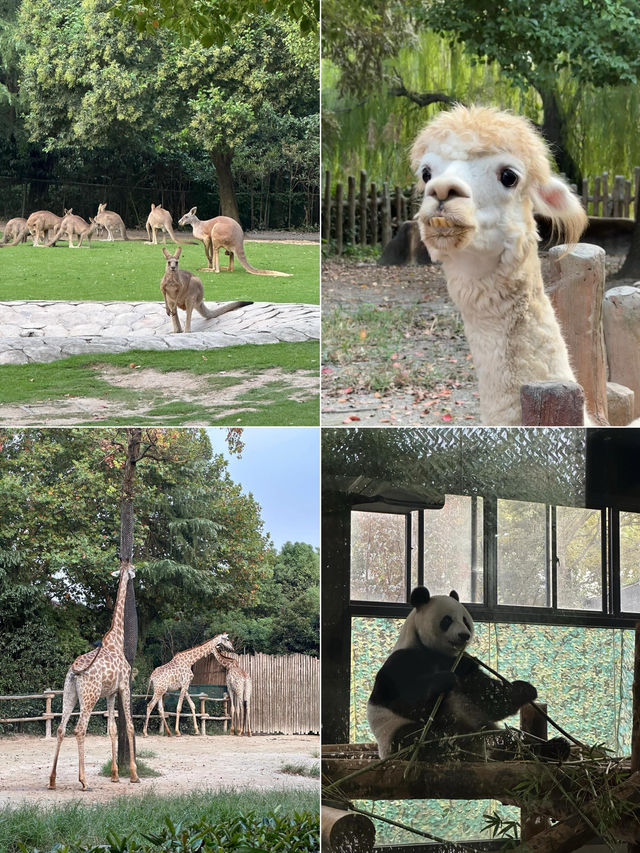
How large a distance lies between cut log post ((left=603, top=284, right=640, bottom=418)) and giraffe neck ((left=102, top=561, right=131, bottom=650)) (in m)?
2.26

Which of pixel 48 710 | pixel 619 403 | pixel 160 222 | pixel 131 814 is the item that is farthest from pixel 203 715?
pixel 160 222

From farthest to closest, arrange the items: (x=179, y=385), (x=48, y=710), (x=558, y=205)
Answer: (x=179, y=385) < (x=48, y=710) < (x=558, y=205)

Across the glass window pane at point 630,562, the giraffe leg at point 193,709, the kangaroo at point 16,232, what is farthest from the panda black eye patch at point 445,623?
the kangaroo at point 16,232

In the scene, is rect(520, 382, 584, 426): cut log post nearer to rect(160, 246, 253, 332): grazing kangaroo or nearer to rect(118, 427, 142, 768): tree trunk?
rect(118, 427, 142, 768): tree trunk

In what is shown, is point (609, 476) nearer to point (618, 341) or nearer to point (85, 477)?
point (618, 341)

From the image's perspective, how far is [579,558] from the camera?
3895 mm

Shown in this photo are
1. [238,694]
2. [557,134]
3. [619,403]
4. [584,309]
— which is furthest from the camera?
[238,694]

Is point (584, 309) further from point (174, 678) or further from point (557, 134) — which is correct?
point (174, 678)

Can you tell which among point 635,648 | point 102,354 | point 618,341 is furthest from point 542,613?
point 102,354

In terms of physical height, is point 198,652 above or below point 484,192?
below

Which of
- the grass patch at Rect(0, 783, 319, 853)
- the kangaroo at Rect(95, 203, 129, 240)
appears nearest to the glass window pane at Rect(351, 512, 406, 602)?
the grass patch at Rect(0, 783, 319, 853)

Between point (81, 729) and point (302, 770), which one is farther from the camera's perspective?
point (302, 770)

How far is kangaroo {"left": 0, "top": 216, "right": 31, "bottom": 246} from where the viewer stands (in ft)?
15.8

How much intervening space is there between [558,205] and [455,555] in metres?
1.49
